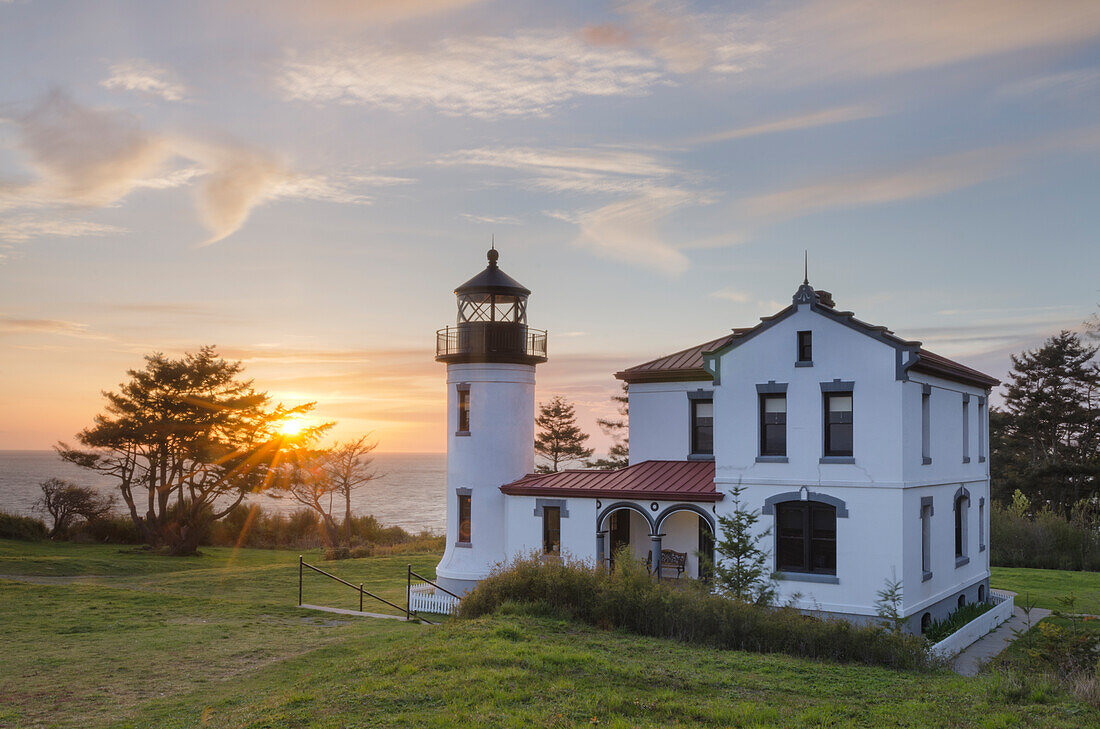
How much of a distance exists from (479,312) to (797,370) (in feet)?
31.6

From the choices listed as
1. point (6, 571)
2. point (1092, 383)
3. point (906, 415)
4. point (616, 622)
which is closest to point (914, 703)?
point (616, 622)

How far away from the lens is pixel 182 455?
37594mm

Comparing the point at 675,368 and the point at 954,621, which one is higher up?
the point at 675,368

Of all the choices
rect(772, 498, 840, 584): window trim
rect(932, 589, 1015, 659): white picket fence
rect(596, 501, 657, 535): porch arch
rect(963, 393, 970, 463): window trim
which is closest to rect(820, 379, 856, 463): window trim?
rect(772, 498, 840, 584): window trim

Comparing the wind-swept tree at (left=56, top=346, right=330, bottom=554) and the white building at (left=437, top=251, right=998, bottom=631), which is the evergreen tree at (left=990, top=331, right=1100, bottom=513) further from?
the wind-swept tree at (left=56, top=346, right=330, bottom=554)

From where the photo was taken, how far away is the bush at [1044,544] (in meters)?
30.0

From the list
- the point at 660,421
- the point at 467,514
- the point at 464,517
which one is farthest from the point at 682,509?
the point at 464,517

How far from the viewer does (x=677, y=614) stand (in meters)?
12.7

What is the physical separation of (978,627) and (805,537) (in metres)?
4.86

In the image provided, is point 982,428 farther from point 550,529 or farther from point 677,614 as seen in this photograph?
point 677,614

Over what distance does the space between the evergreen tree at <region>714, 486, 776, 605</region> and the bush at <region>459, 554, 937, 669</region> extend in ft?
3.42

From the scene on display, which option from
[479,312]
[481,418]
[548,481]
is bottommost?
[548,481]

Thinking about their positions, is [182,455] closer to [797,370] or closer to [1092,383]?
[797,370]

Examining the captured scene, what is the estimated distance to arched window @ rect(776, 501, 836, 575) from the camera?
1630 centimetres
